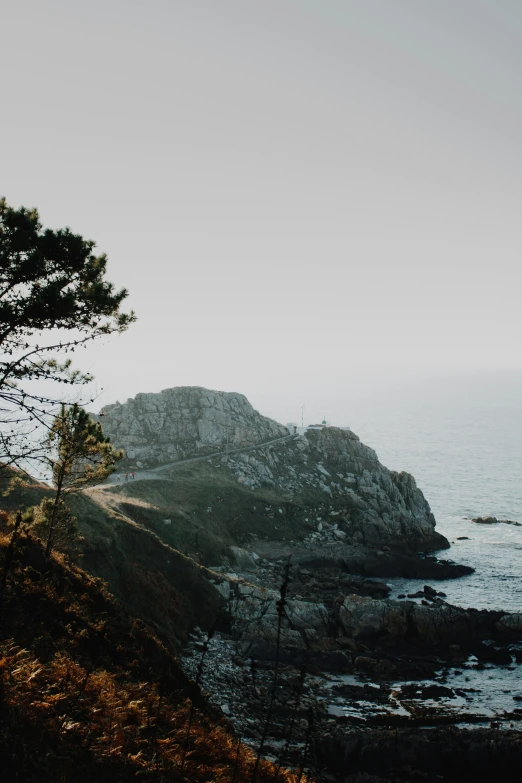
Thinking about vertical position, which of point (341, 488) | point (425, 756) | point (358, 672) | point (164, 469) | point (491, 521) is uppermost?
point (164, 469)

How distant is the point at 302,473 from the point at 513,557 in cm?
3467

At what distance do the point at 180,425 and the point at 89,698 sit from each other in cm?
7940

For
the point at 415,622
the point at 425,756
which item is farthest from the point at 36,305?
the point at 415,622

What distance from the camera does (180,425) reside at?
308ft

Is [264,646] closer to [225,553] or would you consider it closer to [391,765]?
[391,765]

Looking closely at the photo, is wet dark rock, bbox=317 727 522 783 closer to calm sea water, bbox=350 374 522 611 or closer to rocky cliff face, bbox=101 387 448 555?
calm sea water, bbox=350 374 522 611

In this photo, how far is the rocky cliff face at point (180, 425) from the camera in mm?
89250

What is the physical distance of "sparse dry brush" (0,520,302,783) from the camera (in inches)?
478

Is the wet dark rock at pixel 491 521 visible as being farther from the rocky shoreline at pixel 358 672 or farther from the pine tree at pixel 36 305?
the pine tree at pixel 36 305

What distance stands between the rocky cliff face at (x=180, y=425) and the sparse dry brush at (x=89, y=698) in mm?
63519

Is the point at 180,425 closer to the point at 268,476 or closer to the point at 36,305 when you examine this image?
the point at 268,476

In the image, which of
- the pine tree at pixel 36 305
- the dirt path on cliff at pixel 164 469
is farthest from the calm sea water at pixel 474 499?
the pine tree at pixel 36 305


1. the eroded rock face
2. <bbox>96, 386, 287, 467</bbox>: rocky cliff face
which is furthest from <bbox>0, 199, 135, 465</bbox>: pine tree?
<bbox>96, 386, 287, 467</bbox>: rocky cliff face

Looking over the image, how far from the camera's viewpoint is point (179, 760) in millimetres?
14203
